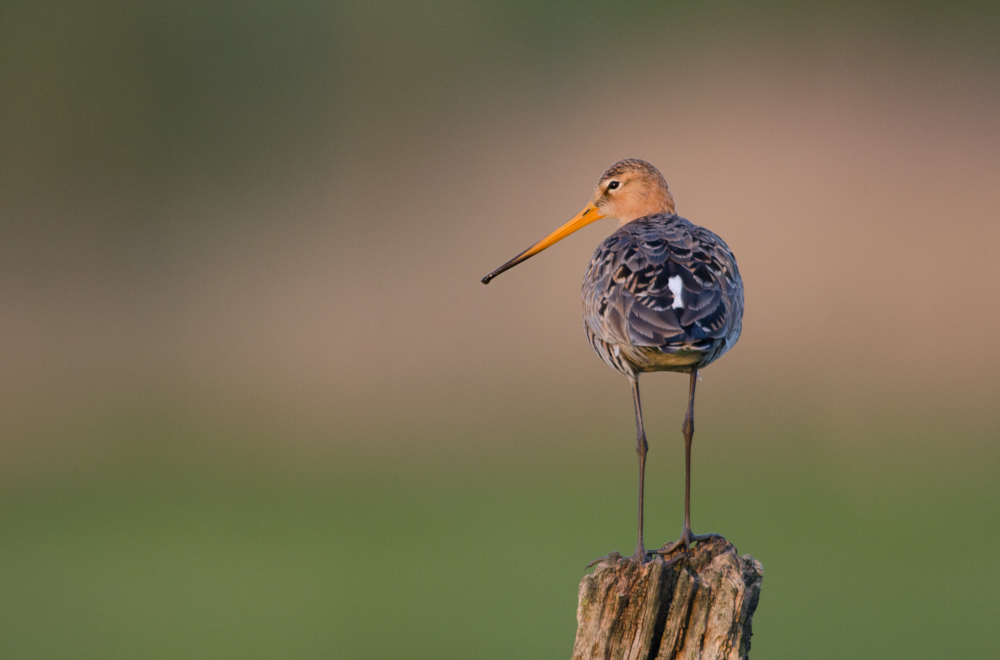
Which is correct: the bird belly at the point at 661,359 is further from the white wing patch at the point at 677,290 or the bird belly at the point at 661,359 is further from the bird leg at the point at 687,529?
the white wing patch at the point at 677,290

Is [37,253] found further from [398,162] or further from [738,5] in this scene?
[738,5]

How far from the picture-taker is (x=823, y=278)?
20453 mm

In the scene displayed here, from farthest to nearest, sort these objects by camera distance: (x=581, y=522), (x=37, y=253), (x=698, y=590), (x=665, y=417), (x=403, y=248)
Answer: (x=37, y=253) < (x=403, y=248) < (x=665, y=417) < (x=581, y=522) < (x=698, y=590)

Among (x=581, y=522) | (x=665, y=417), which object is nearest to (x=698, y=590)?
(x=581, y=522)

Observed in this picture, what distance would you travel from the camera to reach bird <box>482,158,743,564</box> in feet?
19.2

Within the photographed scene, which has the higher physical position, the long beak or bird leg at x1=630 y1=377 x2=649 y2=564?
the long beak

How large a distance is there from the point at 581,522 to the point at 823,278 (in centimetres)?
606

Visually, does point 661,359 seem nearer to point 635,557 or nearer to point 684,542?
point 684,542

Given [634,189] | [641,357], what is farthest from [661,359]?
[634,189]

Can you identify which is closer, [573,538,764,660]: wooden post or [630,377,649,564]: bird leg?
[573,538,764,660]: wooden post

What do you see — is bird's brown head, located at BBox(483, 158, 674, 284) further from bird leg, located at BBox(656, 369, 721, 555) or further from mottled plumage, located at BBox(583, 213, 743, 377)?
A: bird leg, located at BBox(656, 369, 721, 555)

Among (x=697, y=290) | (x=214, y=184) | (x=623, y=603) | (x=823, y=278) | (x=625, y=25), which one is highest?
(x=625, y=25)

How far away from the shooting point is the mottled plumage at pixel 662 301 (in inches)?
231

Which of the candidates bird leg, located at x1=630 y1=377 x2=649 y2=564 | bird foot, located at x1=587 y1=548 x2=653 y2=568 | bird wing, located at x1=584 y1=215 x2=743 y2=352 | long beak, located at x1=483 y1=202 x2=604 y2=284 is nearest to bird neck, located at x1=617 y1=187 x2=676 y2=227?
long beak, located at x1=483 y1=202 x2=604 y2=284
